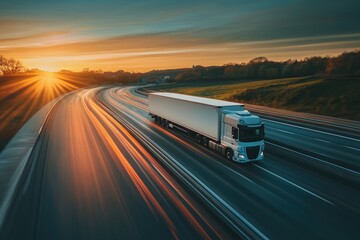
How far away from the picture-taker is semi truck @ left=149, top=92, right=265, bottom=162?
1895 cm

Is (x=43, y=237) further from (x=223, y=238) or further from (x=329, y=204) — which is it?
(x=329, y=204)

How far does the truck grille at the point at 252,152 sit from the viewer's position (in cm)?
1902

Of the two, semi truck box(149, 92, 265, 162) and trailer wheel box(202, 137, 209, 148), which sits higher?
semi truck box(149, 92, 265, 162)

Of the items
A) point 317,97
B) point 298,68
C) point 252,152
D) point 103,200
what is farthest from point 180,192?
point 298,68

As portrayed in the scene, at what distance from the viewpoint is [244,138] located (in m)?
18.9

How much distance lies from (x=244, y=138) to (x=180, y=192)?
6.38 meters

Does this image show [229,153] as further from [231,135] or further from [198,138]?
[198,138]

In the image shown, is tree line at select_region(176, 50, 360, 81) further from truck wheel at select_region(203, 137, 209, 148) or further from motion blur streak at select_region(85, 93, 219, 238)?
motion blur streak at select_region(85, 93, 219, 238)

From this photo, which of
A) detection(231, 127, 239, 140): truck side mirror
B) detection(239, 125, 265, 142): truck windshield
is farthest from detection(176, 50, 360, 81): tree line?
detection(231, 127, 239, 140): truck side mirror

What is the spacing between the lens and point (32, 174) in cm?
1762

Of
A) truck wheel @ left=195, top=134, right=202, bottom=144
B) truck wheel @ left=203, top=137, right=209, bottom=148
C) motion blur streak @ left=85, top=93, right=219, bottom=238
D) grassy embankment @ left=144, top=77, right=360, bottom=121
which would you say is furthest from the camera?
grassy embankment @ left=144, top=77, right=360, bottom=121

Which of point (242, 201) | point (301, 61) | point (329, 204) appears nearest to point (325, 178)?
point (329, 204)

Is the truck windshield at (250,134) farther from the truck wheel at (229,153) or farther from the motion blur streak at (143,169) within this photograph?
the motion blur streak at (143,169)

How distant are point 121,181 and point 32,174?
5825 millimetres
